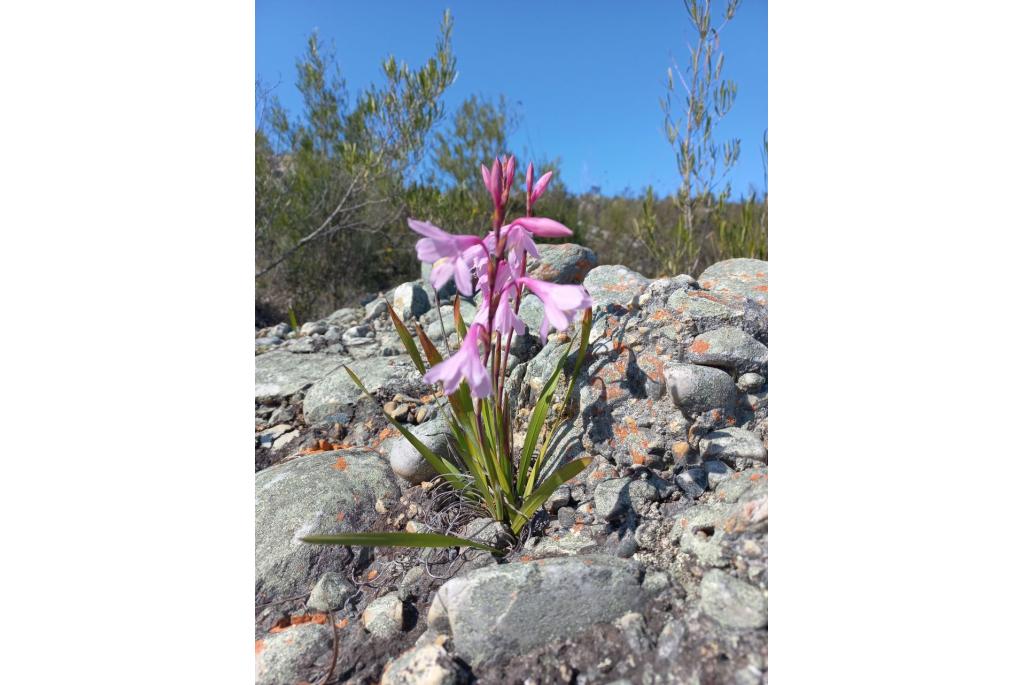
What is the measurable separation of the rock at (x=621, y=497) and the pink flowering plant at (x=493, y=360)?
0.13 metres

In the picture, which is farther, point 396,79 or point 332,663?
point 396,79

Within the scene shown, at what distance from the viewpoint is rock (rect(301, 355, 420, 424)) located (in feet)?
7.09

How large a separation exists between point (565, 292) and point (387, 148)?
308 cm

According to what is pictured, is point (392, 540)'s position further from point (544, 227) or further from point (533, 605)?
point (544, 227)

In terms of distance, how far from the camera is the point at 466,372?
1054 millimetres

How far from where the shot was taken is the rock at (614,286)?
1.92 meters

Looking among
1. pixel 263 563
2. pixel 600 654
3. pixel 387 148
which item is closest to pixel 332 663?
pixel 263 563

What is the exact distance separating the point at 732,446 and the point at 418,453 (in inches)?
33.8

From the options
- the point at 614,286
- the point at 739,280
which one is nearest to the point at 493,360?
the point at 614,286

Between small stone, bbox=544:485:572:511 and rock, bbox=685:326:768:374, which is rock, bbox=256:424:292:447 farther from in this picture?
rock, bbox=685:326:768:374

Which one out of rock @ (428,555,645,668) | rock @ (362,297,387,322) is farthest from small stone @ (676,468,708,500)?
rock @ (362,297,387,322)

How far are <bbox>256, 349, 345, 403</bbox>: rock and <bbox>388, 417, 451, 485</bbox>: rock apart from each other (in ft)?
2.64
